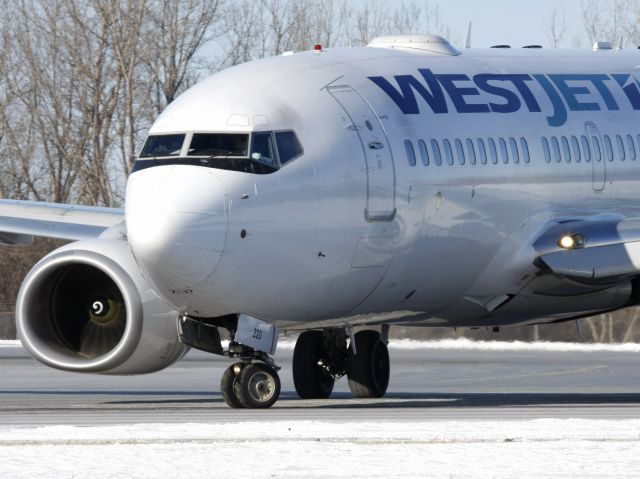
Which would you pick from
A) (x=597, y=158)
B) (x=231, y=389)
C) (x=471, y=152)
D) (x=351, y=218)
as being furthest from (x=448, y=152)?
(x=231, y=389)

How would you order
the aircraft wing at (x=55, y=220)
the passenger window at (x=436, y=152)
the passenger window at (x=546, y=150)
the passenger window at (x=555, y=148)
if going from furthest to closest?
1. the aircraft wing at (x=55, y=220)
2. the passenger window at (x=555, y=148)
3. the passenger window at (x=546, y=150)
4. the passenger window at (x=436, y=152)

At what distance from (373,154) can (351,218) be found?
2.75ft

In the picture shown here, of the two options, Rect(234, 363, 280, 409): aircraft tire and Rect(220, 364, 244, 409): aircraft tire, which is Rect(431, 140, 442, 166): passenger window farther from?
Rect(220, 364, 244, 409): aircraft tire

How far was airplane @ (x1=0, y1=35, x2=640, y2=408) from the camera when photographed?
1816cm

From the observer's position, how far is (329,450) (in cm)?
1305

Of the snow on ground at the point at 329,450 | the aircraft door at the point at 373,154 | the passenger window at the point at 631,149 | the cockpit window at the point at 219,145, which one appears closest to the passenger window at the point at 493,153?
the aircraft door at the point at 373,154

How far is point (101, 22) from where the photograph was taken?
58.7 meters

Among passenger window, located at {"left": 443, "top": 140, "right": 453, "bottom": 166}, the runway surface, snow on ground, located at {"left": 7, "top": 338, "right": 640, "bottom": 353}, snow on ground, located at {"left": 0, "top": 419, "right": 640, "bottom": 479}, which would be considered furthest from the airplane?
snow on ground, located at {"left": 7, "top": 338, "right": 640, "bottom": 353}

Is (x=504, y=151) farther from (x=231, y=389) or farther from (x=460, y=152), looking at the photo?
(x=231, y=389)

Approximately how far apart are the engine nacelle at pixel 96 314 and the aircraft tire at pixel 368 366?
9.17 ft

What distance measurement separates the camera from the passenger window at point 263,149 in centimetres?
1839

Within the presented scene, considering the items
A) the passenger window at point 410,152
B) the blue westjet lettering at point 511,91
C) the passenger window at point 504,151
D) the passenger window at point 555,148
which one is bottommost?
the passenger window at point 410,152

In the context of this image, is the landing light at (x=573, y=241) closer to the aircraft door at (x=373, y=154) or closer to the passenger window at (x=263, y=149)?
the aircraft door at (x=373, y=154)

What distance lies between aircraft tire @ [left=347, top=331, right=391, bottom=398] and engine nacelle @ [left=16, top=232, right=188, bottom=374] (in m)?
2.79
